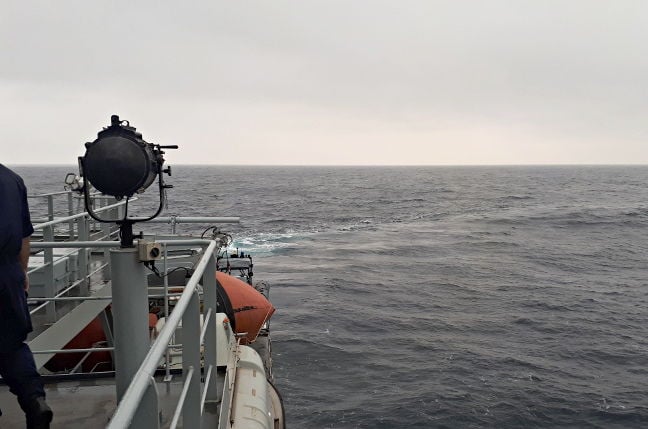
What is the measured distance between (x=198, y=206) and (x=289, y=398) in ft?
152

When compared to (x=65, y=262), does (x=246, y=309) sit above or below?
below

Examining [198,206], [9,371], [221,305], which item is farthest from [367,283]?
[198,206]

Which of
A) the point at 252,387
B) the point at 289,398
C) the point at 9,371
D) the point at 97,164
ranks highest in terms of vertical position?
the point at 97,164

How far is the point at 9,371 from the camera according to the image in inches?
128

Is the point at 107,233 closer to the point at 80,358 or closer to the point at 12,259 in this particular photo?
the point at 80,358

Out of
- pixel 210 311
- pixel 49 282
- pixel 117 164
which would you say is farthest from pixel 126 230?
pixel 49 282

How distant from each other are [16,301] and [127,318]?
109 cm

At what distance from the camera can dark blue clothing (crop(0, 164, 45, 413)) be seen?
2947 millimetres

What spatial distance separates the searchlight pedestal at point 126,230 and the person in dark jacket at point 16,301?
62cm

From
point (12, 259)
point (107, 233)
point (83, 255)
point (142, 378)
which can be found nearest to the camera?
point (142, 378)

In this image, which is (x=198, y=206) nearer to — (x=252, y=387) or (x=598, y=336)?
(x=598, y=336)

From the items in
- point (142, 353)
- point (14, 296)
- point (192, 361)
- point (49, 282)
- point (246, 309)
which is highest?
point (14, 296)

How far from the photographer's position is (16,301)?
305cm

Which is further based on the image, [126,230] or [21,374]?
[21,374]
